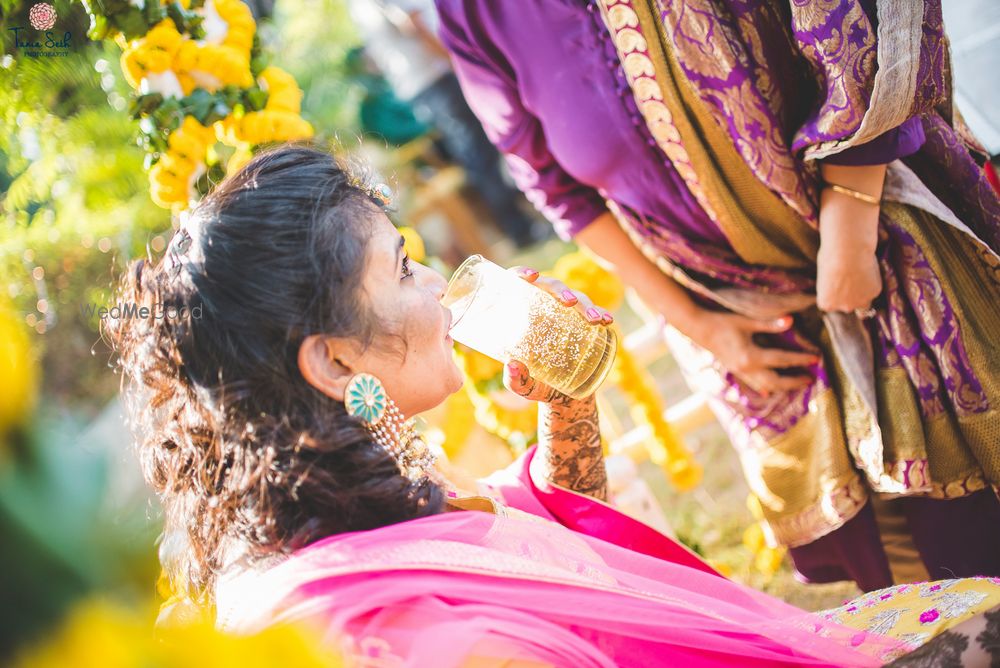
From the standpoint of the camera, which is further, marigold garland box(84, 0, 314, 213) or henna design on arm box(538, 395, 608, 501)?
marigold garland box(84, 0, 314, 213)

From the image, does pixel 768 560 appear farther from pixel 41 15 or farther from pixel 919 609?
pixel 41 15

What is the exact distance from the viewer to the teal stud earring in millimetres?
1253

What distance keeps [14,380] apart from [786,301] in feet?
5.26

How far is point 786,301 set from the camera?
1.75 metres

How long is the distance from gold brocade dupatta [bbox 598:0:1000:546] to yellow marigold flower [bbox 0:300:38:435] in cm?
130

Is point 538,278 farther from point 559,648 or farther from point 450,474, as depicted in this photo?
point 559,648

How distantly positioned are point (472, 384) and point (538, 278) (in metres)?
1.01

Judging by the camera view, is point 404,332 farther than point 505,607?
Yes

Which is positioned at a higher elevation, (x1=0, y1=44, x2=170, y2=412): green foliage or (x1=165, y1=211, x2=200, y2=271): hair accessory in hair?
(x1=165, y1=211, x2=200, y2=271): hair accessory in hair

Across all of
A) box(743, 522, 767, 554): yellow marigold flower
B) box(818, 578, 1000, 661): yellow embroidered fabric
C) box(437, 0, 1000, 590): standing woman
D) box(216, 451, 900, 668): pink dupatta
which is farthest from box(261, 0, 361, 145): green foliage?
box(818, 578, 1000, 661): yellow embroidered fabric

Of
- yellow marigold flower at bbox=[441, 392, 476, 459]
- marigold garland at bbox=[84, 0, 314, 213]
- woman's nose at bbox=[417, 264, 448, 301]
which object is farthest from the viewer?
yellow marigold flower at bbox=[441, 392, 476, 459]

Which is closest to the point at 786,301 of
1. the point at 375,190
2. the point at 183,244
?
the point at 375,190

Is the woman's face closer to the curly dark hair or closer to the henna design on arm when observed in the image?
the curly dark hair

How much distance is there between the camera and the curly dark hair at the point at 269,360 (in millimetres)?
1227
